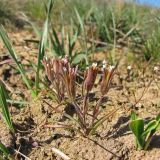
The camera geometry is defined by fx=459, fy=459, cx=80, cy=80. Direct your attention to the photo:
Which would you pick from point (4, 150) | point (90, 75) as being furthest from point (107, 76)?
point (4, 150)

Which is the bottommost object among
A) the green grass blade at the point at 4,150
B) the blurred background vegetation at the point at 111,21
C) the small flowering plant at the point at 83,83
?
the blurred background vegetation at the point at 111,21

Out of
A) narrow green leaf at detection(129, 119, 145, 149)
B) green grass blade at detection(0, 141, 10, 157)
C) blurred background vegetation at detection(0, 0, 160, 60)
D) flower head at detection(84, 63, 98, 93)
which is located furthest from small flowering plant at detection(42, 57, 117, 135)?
blurred background vegetation at detection(0, 0, 160, 60)

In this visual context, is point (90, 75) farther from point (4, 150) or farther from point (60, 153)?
point (4, 150)

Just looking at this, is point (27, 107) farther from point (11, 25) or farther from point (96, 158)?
point (11, 25)

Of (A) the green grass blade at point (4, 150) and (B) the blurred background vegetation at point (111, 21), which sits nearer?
(A) the green grass blade at point (4, 150)

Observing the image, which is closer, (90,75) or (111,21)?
(90,75)

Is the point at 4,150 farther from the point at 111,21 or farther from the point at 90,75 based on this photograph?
the point at 111,21

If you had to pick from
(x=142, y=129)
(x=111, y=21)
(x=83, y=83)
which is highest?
(x=83, y=83)

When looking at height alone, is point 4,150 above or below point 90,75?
below

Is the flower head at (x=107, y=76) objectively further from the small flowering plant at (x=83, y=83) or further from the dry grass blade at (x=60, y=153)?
the dry grass blade at (x=60, y=153)

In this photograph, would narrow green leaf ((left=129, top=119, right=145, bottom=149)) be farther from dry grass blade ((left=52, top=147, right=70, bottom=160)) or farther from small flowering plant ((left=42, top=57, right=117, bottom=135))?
dry grass blade ((left=52, top=147, right=70, bottom=160))

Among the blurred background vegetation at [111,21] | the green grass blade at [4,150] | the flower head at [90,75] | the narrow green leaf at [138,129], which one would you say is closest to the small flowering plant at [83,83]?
the flower head at [90,75]
